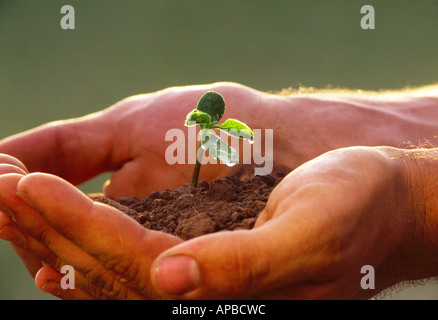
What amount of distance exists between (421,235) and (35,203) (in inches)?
34.5

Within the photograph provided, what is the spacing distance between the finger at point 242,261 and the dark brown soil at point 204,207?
17 cm

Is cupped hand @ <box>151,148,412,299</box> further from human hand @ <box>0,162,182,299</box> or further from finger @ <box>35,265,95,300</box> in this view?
finger @ <box>35,265,95,300</box>

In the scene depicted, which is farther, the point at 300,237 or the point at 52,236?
the point at 52,236

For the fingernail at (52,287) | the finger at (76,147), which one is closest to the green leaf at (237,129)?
the fingernail at (52,287)

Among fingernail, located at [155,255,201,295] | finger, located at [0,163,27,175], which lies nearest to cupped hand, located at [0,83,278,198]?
finger, located at [0,163,27,175]

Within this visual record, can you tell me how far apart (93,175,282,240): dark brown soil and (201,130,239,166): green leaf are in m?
0.10

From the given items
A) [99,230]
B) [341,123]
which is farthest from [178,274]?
[341,123]

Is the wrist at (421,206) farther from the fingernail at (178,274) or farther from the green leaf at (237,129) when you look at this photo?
the fingernail at (178,274)

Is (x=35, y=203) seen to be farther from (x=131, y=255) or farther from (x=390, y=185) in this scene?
(x=390, y=185)

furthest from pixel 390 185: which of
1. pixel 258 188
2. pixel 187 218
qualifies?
pixel 187 218

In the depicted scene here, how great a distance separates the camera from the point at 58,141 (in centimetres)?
176

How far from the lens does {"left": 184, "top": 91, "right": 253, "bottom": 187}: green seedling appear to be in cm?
100

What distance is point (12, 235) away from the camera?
1.00 m

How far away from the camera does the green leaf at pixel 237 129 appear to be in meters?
1.06
